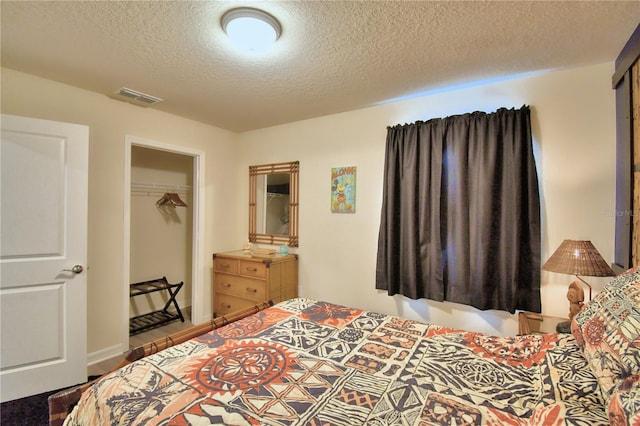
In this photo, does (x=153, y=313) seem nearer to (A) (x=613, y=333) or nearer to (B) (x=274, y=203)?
(B) (x=274, y=203)

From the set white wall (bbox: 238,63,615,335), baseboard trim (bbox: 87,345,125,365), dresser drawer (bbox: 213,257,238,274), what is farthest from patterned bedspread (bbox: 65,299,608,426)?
baseboard trim (bbox: 87,345,125,365)

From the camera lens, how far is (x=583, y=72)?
6.65ft

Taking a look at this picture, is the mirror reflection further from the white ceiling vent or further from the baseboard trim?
the baseboard trim

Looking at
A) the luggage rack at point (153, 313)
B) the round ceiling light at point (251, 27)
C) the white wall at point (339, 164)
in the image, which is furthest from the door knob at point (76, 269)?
the round ceiling light at point (251, 27)

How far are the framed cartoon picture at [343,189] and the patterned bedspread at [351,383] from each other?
1.64 m

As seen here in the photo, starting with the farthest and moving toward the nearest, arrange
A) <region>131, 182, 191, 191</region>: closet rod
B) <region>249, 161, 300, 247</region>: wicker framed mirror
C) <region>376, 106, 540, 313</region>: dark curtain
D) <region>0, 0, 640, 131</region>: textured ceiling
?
<region>131, 182, 191, 191</region>: closet rod
<region>249, 161, 300, 247</region>: wicker framed mirror
<region>376, 106, 540, 313</region>: dark curtain
<region>0, 0, 640, 131</region>: textured ceiling

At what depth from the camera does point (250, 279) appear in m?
3.15

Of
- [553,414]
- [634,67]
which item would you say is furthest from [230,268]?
[634,67]

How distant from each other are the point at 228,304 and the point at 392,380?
8.66ft

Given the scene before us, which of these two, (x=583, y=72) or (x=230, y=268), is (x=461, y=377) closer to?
(x=583, y=72)

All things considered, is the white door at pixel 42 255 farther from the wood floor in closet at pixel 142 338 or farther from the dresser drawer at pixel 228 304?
the dresser drawer at pixel 228 304

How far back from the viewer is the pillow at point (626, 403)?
0.64 meters

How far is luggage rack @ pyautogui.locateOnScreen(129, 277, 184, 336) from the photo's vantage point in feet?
10.9

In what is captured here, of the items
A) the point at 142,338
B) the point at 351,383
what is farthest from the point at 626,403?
the point at 142,338
